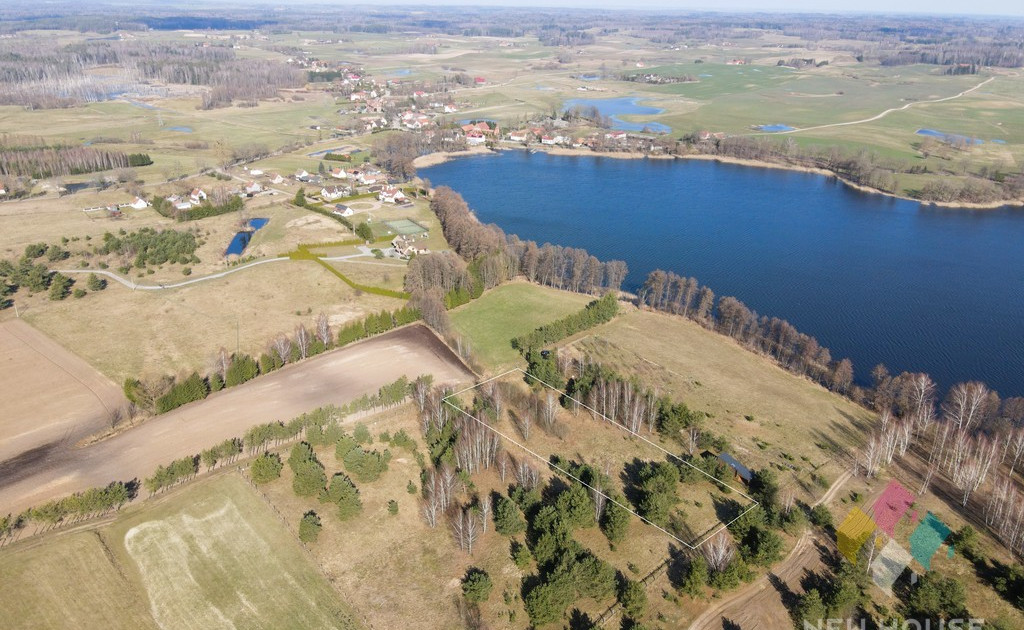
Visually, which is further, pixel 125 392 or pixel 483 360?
pixel 483 360

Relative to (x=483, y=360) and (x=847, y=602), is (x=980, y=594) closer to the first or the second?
(x=847, y=602)

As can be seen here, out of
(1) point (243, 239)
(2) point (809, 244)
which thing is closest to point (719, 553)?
(2) point (809, 244)

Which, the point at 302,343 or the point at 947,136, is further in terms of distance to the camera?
the point at 947,136

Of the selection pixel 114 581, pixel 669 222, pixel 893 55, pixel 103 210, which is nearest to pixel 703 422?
pixel 114 581

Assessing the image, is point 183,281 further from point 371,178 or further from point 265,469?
point 371,178

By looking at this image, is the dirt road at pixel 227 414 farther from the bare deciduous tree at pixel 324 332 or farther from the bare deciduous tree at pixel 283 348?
the bare deciduous tree at pixel 324 332

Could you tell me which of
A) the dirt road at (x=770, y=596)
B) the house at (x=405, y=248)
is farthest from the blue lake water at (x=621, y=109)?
the dirt road at (x=770, y=596)

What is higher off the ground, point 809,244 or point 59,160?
point 59,160
